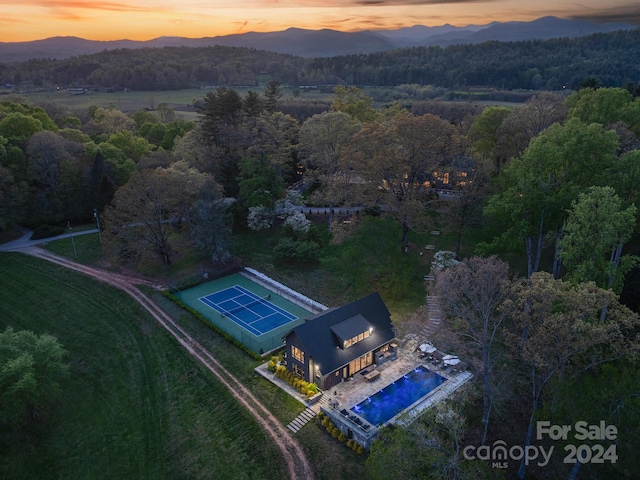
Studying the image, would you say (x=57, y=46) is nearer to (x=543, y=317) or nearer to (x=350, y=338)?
(x=350, y=338)

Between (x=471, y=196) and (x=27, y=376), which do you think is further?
(x=471, y=196)

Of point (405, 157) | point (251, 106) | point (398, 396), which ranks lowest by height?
point (398, 396)

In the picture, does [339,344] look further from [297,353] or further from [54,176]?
[54,176]

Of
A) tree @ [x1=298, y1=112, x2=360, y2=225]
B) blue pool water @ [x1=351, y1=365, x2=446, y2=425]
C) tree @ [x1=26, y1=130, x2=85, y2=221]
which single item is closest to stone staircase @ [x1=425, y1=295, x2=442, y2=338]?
blue pool water @ [x1=351, y1=365, x2=446, y2=425]

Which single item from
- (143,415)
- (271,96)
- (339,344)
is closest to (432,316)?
(339,344)

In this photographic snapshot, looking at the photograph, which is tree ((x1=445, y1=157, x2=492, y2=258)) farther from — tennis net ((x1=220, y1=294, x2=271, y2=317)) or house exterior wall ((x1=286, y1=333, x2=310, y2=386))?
house exterior wall ((x1=286, y1=333, x2=310, y2=386))

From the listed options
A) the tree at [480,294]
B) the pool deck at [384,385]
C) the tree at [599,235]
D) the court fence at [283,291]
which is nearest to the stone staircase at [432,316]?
the pool deck at [384,385]
